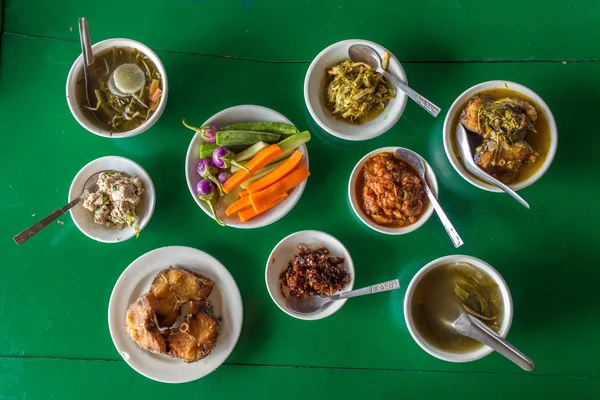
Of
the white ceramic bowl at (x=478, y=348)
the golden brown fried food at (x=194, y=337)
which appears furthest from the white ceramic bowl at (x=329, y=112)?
the golden brown fried food at (x=194, y=337)

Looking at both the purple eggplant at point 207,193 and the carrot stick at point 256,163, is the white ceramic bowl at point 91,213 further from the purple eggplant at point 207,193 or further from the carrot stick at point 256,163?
the carrot stick at point 256,163

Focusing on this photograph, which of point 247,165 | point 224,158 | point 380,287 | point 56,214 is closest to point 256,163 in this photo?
point 247,165

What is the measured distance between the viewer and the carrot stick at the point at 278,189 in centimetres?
234

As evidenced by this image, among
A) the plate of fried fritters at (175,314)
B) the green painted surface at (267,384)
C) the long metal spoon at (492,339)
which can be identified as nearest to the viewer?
the long metal spoon at (492,339)

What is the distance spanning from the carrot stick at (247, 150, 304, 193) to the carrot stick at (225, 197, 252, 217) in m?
0.05

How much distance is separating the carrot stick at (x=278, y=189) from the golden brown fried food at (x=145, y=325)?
2.21 feet

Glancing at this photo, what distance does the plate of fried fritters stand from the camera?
2.29 m

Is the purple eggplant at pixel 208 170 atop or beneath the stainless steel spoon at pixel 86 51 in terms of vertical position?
beneath

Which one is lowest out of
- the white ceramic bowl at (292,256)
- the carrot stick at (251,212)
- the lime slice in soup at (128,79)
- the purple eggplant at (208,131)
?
the white ceramic bowl at (292,256)

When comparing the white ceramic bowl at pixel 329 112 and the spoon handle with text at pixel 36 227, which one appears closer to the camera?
the spoon handle with text at pixel 36 227

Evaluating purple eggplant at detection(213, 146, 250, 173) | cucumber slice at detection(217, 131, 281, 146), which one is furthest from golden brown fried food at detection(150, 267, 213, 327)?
cucumber slice at detection(217, 131, 281, 146)

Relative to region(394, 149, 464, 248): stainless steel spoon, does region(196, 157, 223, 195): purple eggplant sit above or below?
below

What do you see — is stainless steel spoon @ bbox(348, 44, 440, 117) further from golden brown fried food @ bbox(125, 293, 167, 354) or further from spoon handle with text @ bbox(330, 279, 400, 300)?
golden brown fried food @ bbox(125, 293, 167, 354)

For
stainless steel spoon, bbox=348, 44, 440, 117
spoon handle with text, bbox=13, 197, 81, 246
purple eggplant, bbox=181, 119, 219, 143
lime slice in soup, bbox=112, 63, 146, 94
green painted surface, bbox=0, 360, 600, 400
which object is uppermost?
stainless steel spoon, bbox=348, 44, 440, 117
